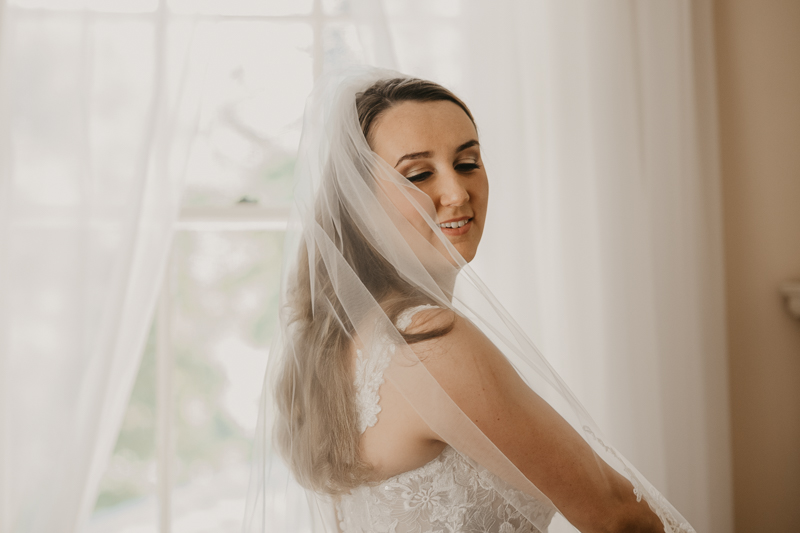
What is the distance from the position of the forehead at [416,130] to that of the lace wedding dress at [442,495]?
284mm

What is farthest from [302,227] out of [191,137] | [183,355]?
[183,355]

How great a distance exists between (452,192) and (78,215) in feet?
4.01

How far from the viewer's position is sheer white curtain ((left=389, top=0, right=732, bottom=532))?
5.27 ft

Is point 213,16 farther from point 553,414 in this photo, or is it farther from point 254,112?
point 553,414

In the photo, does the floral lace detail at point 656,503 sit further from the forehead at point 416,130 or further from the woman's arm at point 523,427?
the forehead at point 416,130

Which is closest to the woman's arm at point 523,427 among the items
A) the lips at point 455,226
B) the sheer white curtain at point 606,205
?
the lips at point 455,226

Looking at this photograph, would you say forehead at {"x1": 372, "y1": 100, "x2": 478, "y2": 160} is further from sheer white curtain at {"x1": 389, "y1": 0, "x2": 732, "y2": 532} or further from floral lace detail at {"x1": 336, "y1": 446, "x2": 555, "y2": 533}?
sheer white curtain at {"x1": 389, "y1": 0, "x2": 732, "y2": 532}

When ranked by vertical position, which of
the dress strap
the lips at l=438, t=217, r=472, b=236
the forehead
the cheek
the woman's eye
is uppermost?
the forehead

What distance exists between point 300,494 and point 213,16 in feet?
4.59

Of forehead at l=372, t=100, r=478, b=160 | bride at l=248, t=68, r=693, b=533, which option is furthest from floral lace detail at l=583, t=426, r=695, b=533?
forehead at l=372, t=100, r=478, b=160

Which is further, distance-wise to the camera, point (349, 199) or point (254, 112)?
point (254, 112)

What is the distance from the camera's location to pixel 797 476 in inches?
67.4

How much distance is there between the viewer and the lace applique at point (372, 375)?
0.72 meters

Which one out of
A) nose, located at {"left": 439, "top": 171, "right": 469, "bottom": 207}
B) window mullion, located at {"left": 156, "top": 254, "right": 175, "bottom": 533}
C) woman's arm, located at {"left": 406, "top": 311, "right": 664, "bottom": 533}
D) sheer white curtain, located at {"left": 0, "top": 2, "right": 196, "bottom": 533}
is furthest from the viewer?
window mullion, located at {"left": 156, "top": 254, "right": 175, "bottom": 533}
